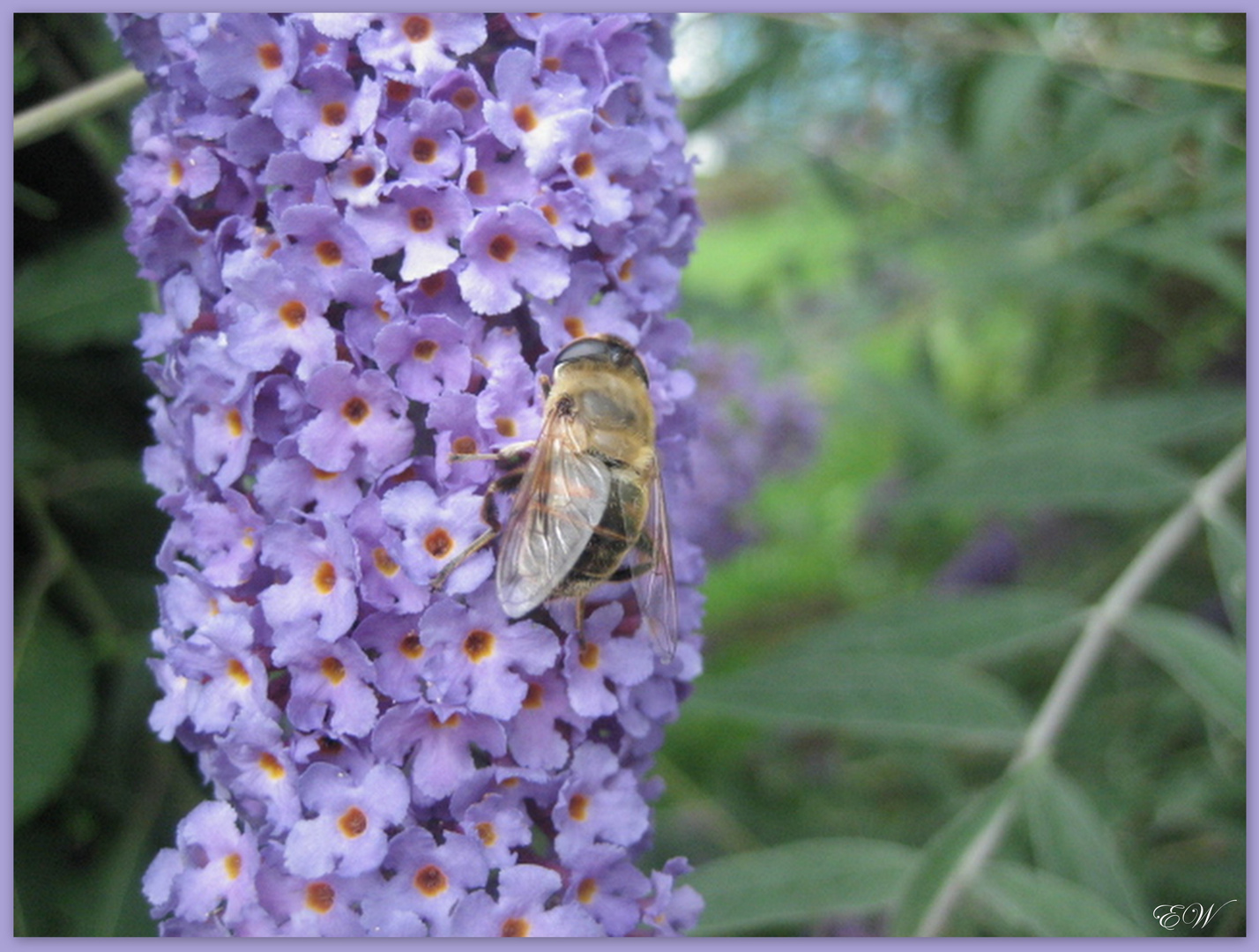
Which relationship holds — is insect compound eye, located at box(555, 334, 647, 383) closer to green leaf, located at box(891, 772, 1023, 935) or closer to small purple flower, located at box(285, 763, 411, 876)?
small purple flower, located at box(285, 763, 411, 876)

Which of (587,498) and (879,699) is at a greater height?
(587,498)

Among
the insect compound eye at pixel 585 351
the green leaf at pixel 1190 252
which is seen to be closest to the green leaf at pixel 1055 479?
the green leaf at pixel 1190 252

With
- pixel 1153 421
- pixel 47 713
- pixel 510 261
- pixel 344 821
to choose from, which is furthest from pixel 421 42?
pixel 1153 421

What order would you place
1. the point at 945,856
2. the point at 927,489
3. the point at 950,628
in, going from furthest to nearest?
the point at 927,489
the point at 950,628
the point at 945,856

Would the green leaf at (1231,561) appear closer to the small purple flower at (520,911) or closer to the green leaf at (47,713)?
the small purple flower at (520,911)

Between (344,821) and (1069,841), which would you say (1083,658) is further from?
(344,821)

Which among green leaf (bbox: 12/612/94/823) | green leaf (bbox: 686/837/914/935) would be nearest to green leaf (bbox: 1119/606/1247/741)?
green leaf (bbox: 686/837/914/935)

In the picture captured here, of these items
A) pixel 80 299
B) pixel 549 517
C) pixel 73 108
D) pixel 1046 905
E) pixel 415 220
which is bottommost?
pixel 1046 905
